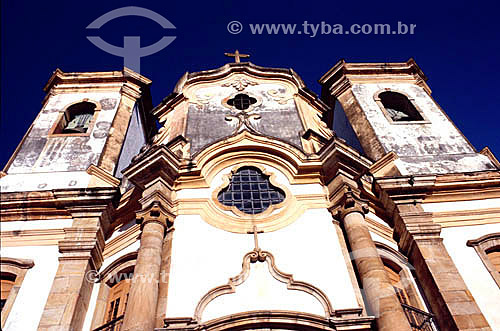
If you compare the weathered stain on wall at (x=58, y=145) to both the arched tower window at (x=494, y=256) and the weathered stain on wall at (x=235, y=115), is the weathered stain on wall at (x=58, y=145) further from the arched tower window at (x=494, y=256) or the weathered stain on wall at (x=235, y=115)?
the arched tower window at (x=494, y=256)

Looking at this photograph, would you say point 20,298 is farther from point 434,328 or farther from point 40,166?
point 434,328

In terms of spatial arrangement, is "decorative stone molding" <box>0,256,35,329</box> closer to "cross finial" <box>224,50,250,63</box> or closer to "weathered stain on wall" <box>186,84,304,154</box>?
"weathered stain on wall" <box>186,84,304,154</box>

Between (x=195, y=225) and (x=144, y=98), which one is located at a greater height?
(x=144, y=98)

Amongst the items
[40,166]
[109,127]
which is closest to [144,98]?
[109,127]

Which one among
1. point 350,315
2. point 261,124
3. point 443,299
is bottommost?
point 350,315

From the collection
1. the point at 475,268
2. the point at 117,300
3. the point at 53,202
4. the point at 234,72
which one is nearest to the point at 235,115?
the point at 234,72

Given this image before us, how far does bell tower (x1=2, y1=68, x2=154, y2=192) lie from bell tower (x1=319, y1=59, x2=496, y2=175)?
800 cm

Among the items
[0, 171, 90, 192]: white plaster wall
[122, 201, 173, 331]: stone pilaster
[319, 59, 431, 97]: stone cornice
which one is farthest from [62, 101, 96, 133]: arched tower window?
[319, 59, 431, 97]: stone cornice

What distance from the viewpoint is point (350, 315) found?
354 inches

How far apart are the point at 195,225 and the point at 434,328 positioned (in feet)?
18.6

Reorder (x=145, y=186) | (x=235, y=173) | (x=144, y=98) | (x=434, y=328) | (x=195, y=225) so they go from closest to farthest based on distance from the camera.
Result: (x=434, y=328) → (x=195, y=225) → (x=145, y=186) → (x=235, y=173) → (x=144, y=98)

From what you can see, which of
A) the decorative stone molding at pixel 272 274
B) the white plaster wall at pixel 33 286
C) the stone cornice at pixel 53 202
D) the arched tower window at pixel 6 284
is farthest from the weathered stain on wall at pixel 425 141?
the arched tower window at pixel 6 284

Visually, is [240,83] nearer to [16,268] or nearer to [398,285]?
[398,285]

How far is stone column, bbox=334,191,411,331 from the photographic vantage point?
8.64 m
